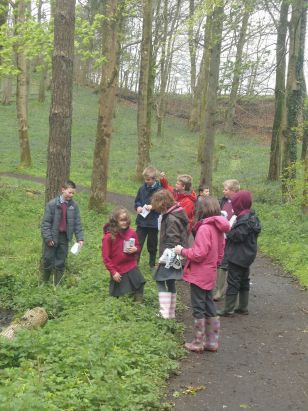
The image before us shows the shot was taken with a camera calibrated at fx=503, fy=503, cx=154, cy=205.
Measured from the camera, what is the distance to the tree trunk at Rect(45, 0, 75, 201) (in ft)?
27.1

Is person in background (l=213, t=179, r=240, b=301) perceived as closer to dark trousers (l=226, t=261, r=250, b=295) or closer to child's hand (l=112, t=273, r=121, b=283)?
dark trousers (l=226, t=261, r=250, b=295)

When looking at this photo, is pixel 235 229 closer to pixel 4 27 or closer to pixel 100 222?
pixel 100 222

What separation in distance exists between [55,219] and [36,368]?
3786 mm

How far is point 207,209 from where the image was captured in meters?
6.60

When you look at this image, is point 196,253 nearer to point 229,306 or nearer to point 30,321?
point 229,306

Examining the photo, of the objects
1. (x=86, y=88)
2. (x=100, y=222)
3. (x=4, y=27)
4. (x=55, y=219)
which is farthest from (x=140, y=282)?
(x=86, y=88)

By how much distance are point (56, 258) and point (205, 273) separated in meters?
3.40

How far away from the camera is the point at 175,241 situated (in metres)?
7.10

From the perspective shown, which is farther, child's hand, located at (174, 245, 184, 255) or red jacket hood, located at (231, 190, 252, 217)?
red jacket hood, located at (231, 190, 252, 217)

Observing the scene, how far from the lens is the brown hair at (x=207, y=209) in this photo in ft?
21.6

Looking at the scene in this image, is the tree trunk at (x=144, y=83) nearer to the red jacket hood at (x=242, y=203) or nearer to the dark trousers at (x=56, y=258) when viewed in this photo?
the dark trousers at (x=56, y=258)

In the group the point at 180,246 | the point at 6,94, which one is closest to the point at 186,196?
the point at 180,246

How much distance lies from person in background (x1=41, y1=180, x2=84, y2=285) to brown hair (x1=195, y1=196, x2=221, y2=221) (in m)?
2.57

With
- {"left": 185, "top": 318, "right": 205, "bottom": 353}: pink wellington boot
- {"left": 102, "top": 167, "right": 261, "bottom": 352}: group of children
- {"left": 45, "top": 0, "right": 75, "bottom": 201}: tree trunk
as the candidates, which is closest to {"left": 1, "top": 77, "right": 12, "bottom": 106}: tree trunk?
{"left": 45, "top": 0, "right": 75, "bottom": 201}: tree trunk
